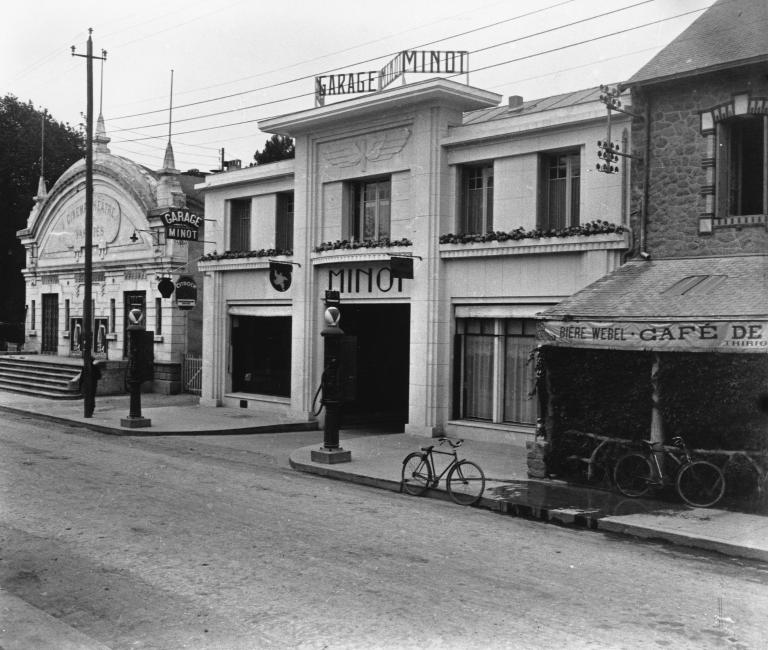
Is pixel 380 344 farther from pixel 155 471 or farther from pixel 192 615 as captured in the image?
pixel 192 615

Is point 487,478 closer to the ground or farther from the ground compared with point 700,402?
closer to the ground

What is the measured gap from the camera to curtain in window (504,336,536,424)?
55.8 ft

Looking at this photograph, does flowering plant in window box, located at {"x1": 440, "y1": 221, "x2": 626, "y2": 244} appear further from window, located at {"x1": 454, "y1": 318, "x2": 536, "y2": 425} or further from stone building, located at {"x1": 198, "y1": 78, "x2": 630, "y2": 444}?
window, located at {"x1": 454, "y1": 318, "x2": 536, "y2": 425}

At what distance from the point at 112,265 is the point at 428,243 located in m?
16.3

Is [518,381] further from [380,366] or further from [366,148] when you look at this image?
[366,148]

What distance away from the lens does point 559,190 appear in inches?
663

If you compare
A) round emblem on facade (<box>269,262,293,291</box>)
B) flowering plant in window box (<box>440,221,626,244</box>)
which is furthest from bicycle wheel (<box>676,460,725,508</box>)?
round emblem on facade (<box>269,262,293,291</box>)

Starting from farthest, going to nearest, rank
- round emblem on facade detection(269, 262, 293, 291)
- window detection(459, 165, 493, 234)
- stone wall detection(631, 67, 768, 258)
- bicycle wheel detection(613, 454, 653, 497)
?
round emblem on facade detection(269, 262, 293, 291) < window detection(459, 165, 493, 234) < stone wall detection(631, 67, 768, 258) < bicycle wheel detection(613, 454, 653, 497)

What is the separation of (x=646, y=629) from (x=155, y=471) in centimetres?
914

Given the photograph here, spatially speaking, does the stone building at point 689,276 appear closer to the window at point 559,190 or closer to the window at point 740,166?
the window at point 740,166

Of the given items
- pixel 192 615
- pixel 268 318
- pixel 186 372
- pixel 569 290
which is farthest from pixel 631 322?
pixel 186 372

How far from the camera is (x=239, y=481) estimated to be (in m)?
12.9

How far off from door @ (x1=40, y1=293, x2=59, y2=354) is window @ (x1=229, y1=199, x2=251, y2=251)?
1371 centimetres

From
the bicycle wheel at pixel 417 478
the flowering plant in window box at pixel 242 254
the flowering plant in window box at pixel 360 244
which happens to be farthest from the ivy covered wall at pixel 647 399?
the flowering plant in window box at pixel 242 254
